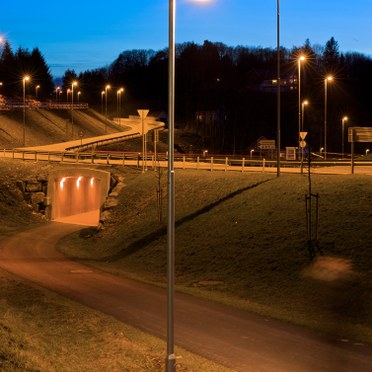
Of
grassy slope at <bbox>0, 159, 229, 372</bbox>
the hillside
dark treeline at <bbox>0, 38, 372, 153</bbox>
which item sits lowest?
grassy slope at <bbox>0, 159, 229, 372</bbox>

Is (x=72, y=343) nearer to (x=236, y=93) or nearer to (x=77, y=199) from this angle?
(x=77, y=199)

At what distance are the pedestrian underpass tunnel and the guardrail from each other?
1.92 m

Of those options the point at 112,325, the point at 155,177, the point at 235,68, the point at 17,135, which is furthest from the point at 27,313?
the point at 235,68

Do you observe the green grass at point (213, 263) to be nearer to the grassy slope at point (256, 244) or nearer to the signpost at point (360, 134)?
the grassy slope at point (256, 244)

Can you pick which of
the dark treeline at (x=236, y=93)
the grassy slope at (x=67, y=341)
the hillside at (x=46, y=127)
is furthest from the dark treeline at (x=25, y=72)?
the grassy slope at (x=67, y=341)

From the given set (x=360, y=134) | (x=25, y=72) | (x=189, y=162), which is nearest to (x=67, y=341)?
(x=360, y=134)

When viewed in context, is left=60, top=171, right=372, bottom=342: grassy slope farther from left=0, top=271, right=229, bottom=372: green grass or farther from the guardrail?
left=0, top=271, right=229, bottom=372: green grass

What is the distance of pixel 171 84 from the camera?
28.1ft

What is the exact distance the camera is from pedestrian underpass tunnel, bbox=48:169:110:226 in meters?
40.2

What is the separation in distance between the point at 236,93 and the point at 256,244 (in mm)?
131457

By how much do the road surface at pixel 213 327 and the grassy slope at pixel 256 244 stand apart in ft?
3.59

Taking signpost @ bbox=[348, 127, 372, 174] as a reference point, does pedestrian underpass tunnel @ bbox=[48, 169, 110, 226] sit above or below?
below

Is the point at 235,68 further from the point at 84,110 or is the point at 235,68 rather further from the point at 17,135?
the point at 17,135

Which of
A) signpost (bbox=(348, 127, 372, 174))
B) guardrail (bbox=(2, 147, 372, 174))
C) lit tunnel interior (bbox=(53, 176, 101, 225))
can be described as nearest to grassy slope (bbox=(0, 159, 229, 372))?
signpost (bbox=(348, 127, 372, 174))
